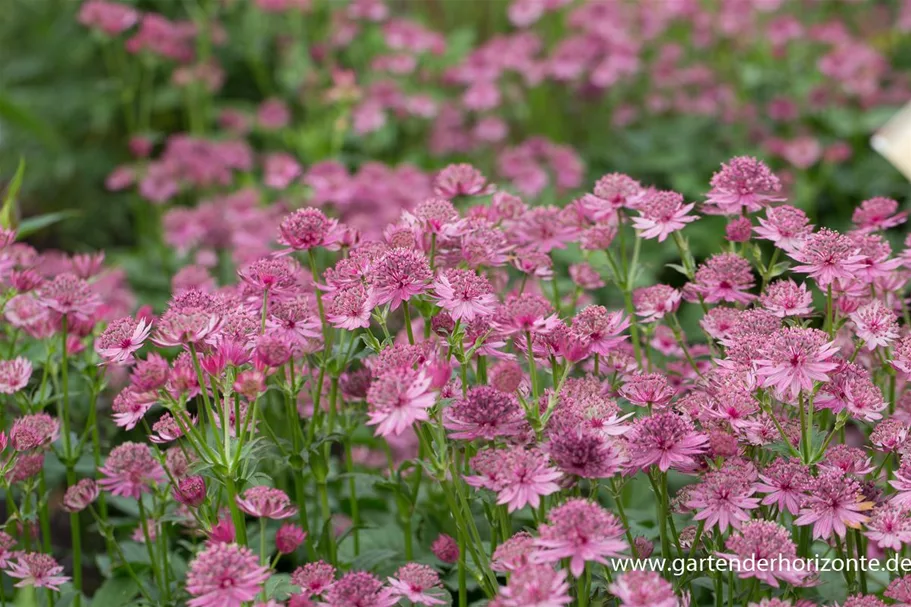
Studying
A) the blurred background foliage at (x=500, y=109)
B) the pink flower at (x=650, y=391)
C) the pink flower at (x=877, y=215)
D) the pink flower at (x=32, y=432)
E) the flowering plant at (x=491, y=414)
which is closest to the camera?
the flowering plant at (x=491, y=414)

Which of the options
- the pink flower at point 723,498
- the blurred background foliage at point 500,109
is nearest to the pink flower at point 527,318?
the pink flower at point 723,498

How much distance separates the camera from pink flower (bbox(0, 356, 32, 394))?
125cm

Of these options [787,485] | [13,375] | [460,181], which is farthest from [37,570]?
[787,485]

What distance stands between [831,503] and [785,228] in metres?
0.34

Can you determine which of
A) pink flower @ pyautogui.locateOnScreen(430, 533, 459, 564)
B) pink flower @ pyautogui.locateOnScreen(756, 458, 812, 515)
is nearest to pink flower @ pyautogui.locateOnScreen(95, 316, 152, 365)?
pink flower @ pyautogui.locateOnScreen(430, 533, 459, 564)

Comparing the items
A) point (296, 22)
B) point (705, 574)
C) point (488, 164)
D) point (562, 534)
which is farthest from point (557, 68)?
point (562, 534)

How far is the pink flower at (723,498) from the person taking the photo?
3.32 ft

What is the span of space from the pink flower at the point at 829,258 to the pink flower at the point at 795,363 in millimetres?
115

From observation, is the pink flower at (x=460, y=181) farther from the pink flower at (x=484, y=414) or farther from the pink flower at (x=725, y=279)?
the pink flower at (x=484, y=414)

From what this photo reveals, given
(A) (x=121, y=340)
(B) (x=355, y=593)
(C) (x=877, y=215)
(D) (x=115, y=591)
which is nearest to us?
(B) (x=355, y=593)

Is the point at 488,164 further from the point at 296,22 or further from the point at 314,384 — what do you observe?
the point at 314,384

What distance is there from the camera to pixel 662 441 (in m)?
1.01

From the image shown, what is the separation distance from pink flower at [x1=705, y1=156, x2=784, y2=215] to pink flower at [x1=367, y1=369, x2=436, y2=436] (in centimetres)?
50

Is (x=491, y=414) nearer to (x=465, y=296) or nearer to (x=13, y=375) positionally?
(x=465, y=296)
